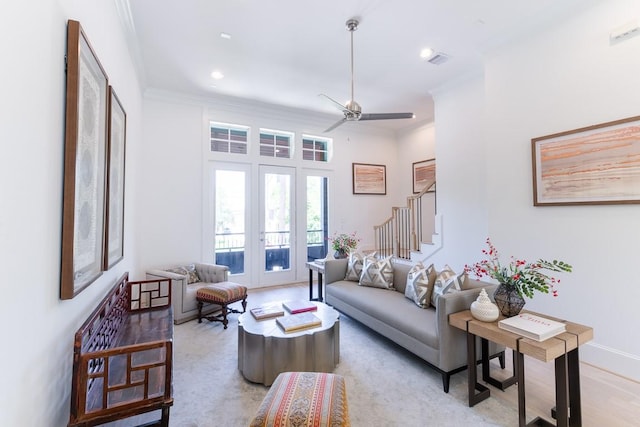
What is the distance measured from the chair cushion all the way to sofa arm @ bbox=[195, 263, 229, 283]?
1.13 feet

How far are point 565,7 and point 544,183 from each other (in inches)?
68.1

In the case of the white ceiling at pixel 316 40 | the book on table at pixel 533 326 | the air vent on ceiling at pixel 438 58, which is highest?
the air vent on ceiling at pixel 438 58

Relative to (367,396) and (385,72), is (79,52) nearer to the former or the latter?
(367,396)

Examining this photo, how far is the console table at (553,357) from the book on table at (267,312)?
1611 millimetres

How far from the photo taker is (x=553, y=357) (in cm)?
179

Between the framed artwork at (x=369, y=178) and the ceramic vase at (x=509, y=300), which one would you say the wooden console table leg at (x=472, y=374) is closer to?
the ceramic vase at (x=509, y=300)

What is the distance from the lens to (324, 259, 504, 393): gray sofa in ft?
7.81

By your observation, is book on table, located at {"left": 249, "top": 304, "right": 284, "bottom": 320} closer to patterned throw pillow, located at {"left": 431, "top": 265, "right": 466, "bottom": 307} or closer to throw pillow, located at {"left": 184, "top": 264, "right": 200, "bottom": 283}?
patterned throw pillow, located at {"left": 431, "top": 265, "right": 466, "bottom": 307}

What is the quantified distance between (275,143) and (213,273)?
2.87 m

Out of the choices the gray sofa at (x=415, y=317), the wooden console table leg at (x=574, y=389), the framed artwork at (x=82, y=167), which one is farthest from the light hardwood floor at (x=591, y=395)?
the framed artwork at (x=82, y=167)

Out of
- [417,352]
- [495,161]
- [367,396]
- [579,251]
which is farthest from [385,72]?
[367,396]

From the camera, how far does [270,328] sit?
263cm

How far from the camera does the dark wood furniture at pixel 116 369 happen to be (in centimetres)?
146

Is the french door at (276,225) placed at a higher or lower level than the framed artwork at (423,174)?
lower
